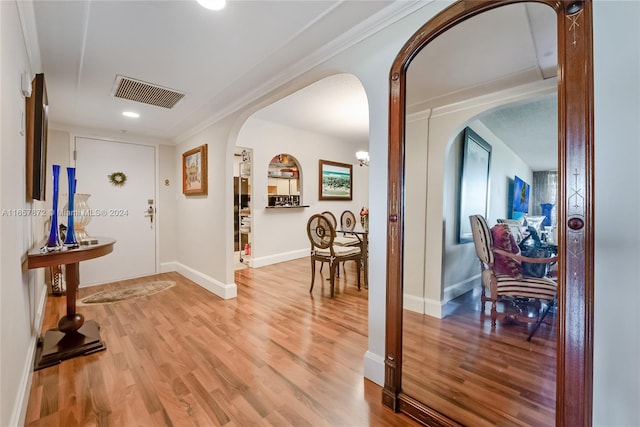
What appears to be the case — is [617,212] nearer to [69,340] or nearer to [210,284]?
[69,340]

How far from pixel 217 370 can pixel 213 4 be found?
2.21m

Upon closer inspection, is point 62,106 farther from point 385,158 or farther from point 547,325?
point 547,325

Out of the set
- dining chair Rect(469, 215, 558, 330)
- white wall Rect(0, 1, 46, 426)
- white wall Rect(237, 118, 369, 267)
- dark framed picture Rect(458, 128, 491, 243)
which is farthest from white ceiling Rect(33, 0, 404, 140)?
white wall Rect(237, 118, 369, 267)

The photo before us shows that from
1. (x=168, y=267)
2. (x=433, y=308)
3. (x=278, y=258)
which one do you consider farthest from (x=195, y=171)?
(x=433, y=308)

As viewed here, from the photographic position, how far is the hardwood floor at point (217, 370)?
1455 millimetres

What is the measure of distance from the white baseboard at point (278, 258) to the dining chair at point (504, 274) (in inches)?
155

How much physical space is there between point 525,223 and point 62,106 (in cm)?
439

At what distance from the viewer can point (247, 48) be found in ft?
6.34

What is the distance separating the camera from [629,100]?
0.85 metres

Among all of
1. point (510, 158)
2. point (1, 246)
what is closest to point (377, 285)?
point (510, 158)

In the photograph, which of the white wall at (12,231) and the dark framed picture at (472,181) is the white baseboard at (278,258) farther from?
the dark framed picture at (472,181)

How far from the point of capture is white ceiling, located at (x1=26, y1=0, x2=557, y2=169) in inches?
45.8

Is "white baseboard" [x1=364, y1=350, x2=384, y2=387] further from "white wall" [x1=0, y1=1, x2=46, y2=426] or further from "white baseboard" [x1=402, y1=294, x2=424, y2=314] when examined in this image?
"white wall" [x1=0, y1=1, x2=46, y2=426]

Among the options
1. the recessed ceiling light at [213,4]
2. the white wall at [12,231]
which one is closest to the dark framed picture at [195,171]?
Answer: the white wall at [12,231]
